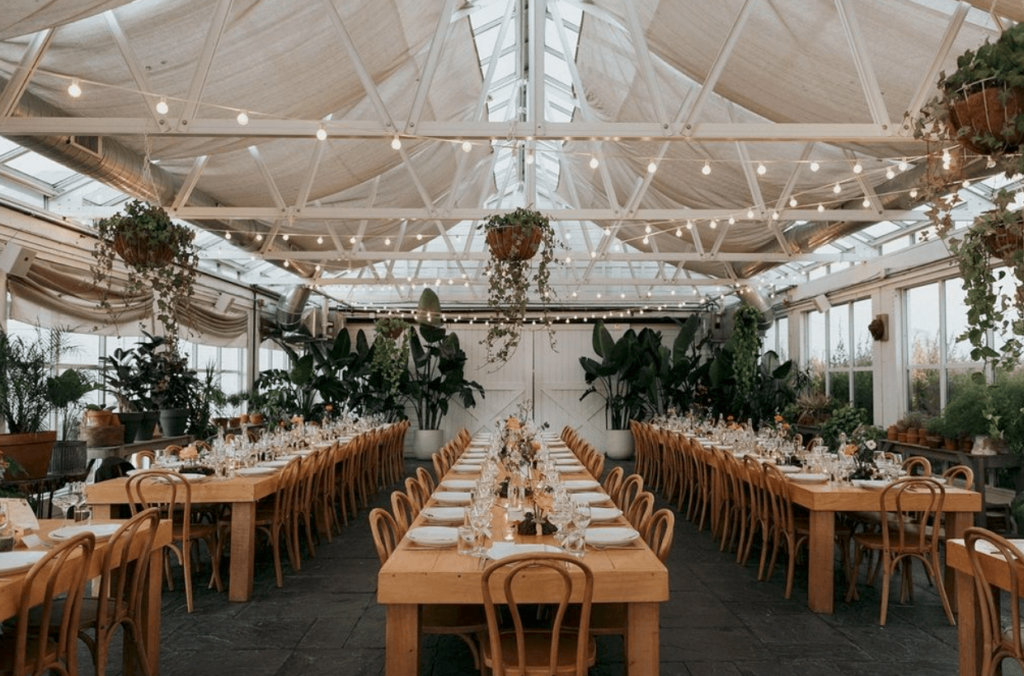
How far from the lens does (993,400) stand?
754cm

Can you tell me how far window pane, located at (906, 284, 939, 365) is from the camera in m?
9.73

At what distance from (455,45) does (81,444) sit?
17.3 ft

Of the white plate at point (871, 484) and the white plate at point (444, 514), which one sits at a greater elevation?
the white plate at point (444, 514)

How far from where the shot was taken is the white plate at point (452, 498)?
495 cm

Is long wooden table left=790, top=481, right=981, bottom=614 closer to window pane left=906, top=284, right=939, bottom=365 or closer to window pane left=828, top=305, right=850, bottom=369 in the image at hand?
window pane left=906, top=284, right=939, bottom=365

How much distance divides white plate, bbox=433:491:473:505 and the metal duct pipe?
3.60m

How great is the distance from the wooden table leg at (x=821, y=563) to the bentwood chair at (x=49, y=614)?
173 inches

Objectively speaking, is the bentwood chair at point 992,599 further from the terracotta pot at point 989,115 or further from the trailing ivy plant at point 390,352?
the trailing ivy plant at point 390,352

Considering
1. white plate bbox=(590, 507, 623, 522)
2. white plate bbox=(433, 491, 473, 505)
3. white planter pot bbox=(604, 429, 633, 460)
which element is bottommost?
white planter pot bbox=(604, 429, 633, 460)

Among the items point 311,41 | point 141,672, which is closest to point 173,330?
point 311,41

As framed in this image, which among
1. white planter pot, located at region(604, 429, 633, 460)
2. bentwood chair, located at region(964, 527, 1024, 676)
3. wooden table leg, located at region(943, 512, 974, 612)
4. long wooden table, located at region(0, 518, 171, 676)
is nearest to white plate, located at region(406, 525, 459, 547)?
long wooden table, located at region(0, 518, 171, 676)

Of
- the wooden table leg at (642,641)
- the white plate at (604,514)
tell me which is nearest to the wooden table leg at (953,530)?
the white plate at (604,514)

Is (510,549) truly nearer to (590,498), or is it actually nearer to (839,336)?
(590,498)

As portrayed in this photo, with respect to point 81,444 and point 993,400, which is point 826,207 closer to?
point 993,400
